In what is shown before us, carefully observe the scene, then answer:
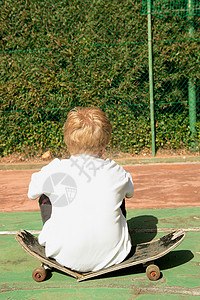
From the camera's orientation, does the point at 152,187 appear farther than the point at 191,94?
No

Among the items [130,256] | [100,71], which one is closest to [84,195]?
[130,256]

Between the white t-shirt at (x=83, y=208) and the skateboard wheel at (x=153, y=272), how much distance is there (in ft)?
0.75

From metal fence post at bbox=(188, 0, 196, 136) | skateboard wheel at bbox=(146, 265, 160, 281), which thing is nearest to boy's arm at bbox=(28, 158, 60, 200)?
skateboard wheel at bbox=(146, 265, 160, 281)

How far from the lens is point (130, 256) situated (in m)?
2.77

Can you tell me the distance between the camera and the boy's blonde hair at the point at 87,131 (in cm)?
251

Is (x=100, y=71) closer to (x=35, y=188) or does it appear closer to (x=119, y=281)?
(x=35, y=188)

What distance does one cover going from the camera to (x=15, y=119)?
27.0ft

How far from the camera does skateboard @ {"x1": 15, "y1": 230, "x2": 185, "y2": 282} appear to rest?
2.61m

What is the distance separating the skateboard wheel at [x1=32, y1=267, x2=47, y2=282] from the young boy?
6.3 inches

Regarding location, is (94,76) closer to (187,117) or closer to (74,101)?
(74,101)

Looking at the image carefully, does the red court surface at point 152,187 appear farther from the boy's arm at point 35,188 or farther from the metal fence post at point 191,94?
the boy's arm at point 35,188

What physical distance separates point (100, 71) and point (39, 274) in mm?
5826

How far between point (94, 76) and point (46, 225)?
5.64 m

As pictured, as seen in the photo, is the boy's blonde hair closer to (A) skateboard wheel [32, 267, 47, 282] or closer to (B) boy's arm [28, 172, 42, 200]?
(B) boy's arm [28, 172, 42, 200]
